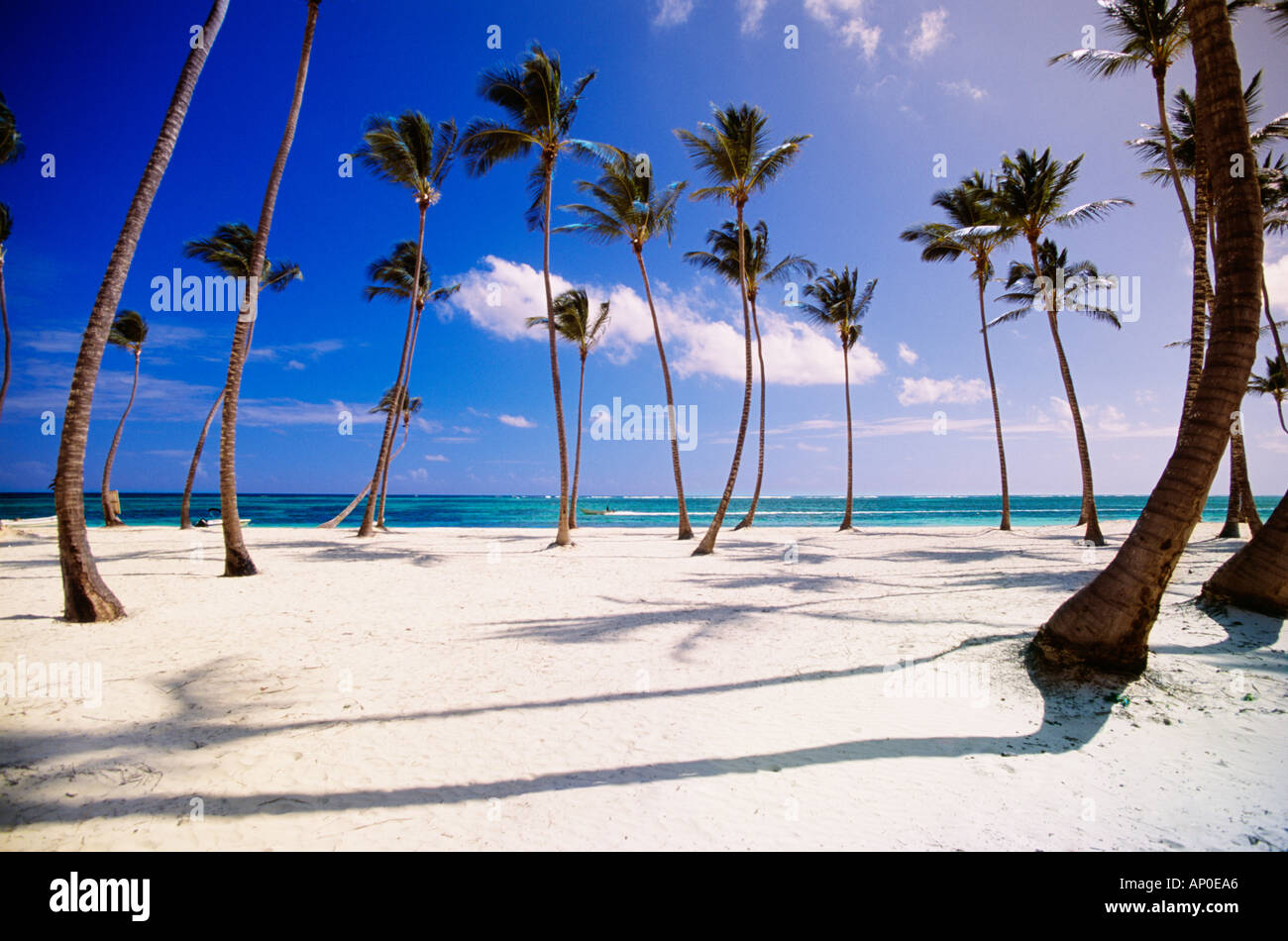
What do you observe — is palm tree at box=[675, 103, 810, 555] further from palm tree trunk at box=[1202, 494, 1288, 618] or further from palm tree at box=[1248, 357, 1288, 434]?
palm tree at box=[1248, 357, 1288, 434]

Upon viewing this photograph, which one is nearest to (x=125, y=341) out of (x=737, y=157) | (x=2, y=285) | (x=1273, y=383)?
(x=2, y=285)

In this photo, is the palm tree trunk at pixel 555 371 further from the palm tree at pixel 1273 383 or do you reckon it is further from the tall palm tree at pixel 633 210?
the palm tree at pixel 1273 383

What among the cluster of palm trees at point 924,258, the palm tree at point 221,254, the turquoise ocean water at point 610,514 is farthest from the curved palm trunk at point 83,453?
the turquoise ocean water at point 610,514

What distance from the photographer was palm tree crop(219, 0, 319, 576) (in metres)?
9.95

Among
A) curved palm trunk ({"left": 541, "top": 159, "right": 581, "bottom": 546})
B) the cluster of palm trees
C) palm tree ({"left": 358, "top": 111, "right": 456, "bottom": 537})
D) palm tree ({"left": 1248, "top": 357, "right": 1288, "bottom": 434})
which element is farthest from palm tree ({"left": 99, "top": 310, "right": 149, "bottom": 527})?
palm tree ({"left": 1248, "top": 357, "right": 1288, "bottom": 434})

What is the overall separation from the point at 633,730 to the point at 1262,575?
749 cm

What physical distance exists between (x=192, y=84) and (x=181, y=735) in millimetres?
8956

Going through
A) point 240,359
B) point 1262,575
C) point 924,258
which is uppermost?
point 924,258

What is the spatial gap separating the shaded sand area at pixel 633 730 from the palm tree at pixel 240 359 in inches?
81.2

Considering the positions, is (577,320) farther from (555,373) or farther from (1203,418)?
(1203,418)

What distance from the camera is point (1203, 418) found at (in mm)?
4398
